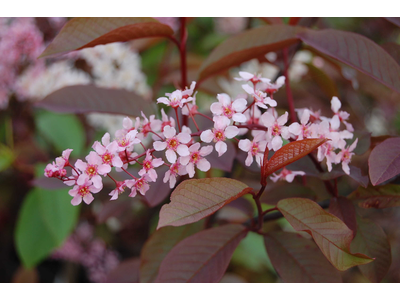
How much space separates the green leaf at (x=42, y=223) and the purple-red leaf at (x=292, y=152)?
1.00 metres

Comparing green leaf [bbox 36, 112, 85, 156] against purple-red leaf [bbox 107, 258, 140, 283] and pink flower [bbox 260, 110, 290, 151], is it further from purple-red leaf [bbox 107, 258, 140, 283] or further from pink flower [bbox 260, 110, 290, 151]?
pink flower [bbox 260, 110, 290, 151]

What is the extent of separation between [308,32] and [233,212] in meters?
0.96

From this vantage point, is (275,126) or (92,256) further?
(92,256)

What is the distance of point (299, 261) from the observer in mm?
703

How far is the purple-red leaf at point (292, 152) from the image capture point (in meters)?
0.51

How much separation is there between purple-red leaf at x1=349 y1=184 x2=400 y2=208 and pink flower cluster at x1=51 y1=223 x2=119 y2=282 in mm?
1339

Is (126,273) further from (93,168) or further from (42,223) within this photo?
(93,168)

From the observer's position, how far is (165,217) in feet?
1.60

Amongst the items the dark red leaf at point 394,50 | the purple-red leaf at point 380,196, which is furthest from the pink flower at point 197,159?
the dark red leaf at point 394,50

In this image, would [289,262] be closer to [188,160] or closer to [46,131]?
[188,160]

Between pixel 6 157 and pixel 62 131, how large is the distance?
25 centimetres

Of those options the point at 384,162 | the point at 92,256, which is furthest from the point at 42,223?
the point at 384,162

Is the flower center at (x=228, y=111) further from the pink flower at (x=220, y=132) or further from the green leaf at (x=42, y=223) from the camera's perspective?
the green leaf at (x=42, y=223)

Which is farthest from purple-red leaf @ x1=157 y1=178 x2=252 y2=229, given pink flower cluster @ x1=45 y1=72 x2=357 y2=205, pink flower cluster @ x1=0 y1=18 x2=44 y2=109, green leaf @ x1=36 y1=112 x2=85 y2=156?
pink flower cluster @ x1=0 y1=18 x2=44 y2=109
